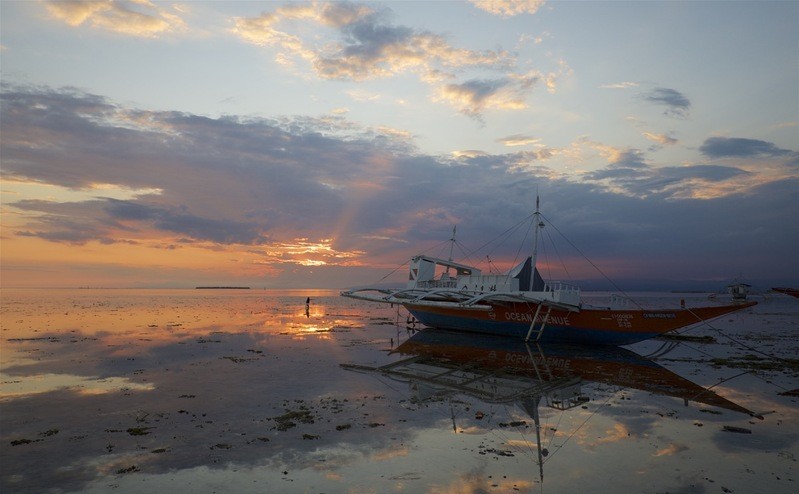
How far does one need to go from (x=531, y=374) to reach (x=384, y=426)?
1095cm

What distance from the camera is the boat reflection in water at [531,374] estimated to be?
674 inches

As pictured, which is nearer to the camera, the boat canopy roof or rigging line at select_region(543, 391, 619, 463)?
rigging line at select_region(543, 391, 619, 463)

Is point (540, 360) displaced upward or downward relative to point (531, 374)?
downward

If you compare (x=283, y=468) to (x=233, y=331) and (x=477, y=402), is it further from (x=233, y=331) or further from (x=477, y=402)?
(x=233, y=331)

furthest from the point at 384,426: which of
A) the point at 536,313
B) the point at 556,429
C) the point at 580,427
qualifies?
the point at 536,313

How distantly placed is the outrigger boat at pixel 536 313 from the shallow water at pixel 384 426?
4.36m

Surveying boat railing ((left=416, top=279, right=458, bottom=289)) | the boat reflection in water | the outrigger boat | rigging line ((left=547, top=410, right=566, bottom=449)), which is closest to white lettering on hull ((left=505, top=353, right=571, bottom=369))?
the boat reflection in water

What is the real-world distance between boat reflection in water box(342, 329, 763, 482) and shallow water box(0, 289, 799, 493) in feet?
0.52

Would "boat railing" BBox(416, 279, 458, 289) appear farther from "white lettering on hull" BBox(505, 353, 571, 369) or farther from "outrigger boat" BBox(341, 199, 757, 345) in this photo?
"white lettering on hull" BBox(505, 353, 571, 369)

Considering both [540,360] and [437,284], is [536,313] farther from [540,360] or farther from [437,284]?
[437,284]

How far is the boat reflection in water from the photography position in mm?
17109

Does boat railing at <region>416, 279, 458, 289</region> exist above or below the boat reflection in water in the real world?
above

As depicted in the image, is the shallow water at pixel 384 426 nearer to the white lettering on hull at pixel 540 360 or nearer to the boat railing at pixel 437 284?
the white lettering on hull at pixel 540 360

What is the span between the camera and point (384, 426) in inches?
536
